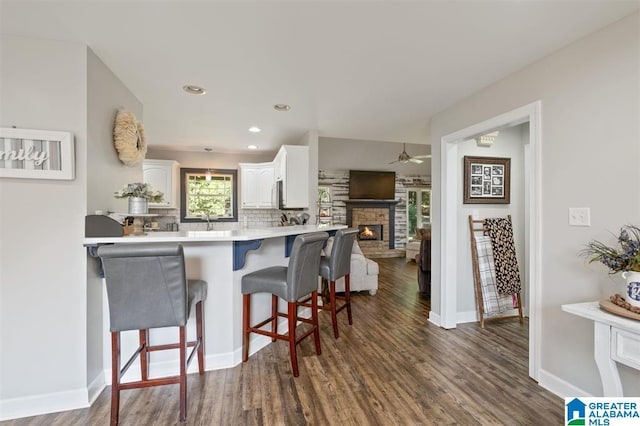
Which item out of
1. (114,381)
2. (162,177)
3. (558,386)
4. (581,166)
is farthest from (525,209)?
(162,177)

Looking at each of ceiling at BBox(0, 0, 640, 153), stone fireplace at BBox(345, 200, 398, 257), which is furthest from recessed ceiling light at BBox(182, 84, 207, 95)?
stone fireplace at BBox(345, 200, 398, 257)

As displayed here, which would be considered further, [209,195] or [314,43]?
[209,195]

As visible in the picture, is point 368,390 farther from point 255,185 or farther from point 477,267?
point 255,185

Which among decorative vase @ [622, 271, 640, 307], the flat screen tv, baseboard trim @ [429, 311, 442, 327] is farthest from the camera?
the flat screen tv

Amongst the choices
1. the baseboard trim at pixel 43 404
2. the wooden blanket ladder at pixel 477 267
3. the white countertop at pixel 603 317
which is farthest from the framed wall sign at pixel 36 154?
the wooden blanket ladder at pixel 477 267

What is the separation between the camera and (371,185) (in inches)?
303

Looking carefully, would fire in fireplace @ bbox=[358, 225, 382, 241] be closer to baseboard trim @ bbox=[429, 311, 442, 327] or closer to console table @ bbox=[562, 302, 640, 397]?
baseboard trim @ bbox=[429, 311, 442, 327]

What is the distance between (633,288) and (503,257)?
76.5 inches

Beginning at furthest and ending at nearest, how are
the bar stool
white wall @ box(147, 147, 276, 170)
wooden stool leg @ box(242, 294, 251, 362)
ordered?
white wall @ box(147, 147, 276, 170)
the bar stool
wooden stool leg @ box(242, 294, 251, 362)

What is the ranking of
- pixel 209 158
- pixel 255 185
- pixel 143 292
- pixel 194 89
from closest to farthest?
1. pixel 143 292
2. pixel 194 89
3. pixel 255 185
4. pixel 209 158

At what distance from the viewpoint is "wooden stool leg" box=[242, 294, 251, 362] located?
236 centimetres

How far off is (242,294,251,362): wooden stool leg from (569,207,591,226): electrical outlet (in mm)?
2404

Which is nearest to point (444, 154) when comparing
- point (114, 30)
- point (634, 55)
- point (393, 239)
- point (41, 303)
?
point (634, 55)

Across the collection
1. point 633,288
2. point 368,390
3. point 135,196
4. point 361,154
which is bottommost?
point 368,390
